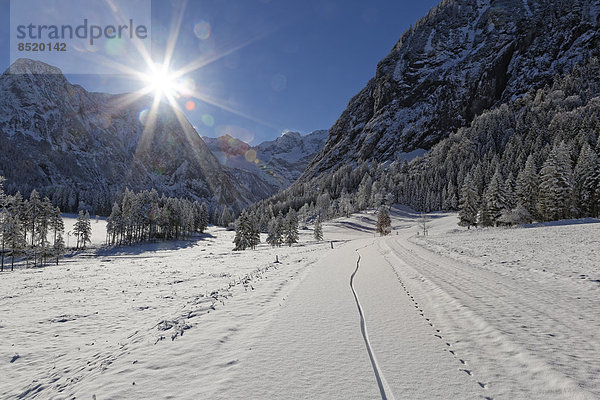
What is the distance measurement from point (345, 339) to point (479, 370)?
2.95 metres

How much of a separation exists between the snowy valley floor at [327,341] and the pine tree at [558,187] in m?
40.5

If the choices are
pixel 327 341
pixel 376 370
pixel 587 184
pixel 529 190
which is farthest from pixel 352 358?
pixel 587 184

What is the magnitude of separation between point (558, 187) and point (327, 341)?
57.6 metres

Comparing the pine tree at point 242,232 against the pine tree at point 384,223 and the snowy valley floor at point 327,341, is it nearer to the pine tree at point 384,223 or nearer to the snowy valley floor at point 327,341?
the pine tree at point 384,223

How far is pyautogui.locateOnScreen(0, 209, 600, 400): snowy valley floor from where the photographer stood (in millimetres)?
4777

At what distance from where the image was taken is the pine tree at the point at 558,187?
43531 millimetres

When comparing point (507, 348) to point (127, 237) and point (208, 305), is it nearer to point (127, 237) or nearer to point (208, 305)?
point (208, 305)

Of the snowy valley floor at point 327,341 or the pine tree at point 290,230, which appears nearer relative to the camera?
the snowy valley floor at point 327,341

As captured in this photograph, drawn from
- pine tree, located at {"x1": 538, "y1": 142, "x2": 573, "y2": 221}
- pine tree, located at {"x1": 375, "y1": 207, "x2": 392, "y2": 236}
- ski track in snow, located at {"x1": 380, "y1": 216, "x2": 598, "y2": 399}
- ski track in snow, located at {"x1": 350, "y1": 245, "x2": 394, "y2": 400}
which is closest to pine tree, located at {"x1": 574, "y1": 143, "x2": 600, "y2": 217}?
pine tree, located at {"x1": 538, "y1": 142, "x2": 573, "y2": 221}

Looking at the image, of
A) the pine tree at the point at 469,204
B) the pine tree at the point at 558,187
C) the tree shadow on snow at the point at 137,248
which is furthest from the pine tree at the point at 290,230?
the pine tree at the point at 558,187

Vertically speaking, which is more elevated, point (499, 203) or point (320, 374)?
point (499, 203)

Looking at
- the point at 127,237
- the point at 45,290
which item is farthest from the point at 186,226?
the point at 45,290

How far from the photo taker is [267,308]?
32.7ft

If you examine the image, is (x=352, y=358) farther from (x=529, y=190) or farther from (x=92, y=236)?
(x=92, y=236)
